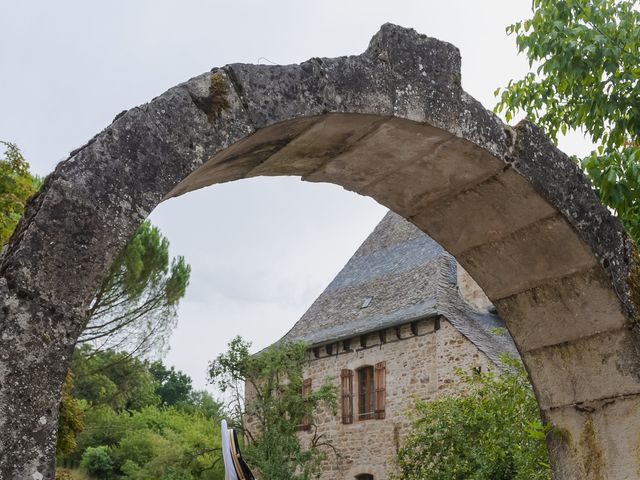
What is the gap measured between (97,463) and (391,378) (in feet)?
47.3

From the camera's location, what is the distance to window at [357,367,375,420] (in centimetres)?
1816

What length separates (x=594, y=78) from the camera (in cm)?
714

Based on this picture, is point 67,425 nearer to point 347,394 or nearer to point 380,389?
point 380,389

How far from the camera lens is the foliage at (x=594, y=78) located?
6.31 meters

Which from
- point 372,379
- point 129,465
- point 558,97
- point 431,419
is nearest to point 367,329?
point 372,379

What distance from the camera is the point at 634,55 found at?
277 inches

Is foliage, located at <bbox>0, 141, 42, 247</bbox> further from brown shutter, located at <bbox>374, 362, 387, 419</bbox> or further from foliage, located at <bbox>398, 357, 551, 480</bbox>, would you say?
brown shutter, located at <bbox>374, 362, 387, 419</bbox>

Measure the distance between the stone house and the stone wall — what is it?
2 centimetres

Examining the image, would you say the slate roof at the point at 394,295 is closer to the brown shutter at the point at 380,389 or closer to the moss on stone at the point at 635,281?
the brown shutter at the point at 380,389

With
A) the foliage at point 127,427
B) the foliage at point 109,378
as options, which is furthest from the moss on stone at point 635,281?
the foliage at point 109,378

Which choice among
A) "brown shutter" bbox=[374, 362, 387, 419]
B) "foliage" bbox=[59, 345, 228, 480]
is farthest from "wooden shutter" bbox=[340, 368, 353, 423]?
"foliage" bbox=[59, 345, 228, 480]

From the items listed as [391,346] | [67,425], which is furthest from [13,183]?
[391,346]

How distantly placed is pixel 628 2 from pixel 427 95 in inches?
179

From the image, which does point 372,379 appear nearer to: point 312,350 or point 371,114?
point 312,350
